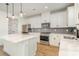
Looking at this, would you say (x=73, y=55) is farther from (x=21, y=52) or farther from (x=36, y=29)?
(x=36, y=29)

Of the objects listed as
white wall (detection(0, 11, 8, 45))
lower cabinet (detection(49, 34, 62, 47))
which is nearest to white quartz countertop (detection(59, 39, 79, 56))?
lower cabinet (detection(49, 34, 62, 47))

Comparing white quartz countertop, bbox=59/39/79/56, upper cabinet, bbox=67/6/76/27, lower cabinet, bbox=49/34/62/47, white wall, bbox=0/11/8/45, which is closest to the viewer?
white quartz countertop, bbox=59/39/79/56

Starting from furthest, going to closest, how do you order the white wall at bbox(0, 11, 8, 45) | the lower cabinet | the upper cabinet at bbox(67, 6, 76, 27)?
the white wall at bbox(0, 11, 8, 45) → the lower cabinet → the upper cabinet at bbox(67, 6, 76, 27)

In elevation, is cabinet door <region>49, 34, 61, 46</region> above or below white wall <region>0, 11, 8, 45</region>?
below

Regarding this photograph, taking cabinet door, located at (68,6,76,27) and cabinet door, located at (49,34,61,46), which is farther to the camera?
cabinet door, located at (49,34,61,46)

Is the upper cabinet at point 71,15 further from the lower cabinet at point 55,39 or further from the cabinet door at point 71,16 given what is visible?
the lower cabinet at point 55,39

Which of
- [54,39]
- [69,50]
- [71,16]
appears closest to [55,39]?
[54,39]

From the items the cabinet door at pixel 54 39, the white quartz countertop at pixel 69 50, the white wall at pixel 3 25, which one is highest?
the white wall at pixel 3 25

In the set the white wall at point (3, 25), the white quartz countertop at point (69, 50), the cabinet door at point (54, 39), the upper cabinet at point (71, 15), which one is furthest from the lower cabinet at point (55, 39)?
the white wall at point (3, 25)

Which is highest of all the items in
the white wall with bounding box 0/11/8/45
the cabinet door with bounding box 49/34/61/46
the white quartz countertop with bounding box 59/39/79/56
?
the white wall with bounding box 0/11/8/45

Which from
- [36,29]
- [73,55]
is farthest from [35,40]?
[73,55]

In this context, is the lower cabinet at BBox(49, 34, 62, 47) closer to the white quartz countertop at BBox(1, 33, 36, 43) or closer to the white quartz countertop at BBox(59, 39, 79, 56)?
the white quartz countertop at BBox(1, 33, 36, 43)

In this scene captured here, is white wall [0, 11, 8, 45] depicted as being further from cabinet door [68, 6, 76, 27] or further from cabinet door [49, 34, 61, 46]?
cabinet door [68, 6, 76, 27]

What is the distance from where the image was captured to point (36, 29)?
2.46 meters
